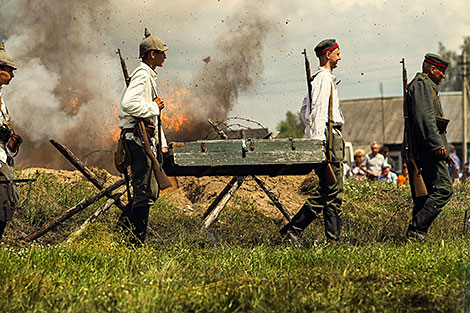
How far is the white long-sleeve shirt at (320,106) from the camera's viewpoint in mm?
6691

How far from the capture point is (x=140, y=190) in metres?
6.16

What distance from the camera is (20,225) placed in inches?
292

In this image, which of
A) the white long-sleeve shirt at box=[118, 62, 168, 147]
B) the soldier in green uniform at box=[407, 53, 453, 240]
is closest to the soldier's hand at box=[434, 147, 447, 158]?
the soldier in green uniform at box=[407, 53, 453, 240]

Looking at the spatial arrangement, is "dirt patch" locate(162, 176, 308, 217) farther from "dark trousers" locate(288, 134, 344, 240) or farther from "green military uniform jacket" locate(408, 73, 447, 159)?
"green military uniform jacket" locate(408, 73, 447, 159)

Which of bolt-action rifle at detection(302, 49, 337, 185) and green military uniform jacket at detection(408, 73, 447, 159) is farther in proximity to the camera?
green military uniform jacket at detection(408, 73, 447, 159)

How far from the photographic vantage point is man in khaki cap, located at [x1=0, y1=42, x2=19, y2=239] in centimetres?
599

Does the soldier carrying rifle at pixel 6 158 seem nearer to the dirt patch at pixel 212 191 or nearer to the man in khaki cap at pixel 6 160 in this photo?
the man in khaki cap at pixel 6 160

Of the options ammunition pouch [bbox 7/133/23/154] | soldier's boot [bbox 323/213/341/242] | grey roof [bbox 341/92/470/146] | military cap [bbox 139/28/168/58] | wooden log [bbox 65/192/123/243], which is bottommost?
grey roof [bbox 341/92/470/146]

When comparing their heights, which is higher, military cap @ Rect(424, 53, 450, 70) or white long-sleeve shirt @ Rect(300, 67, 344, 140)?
military cap @ Rect(424, 53, 450, 70)

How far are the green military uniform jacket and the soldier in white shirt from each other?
86 centimetres

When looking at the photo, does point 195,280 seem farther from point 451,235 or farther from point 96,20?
point 96,20

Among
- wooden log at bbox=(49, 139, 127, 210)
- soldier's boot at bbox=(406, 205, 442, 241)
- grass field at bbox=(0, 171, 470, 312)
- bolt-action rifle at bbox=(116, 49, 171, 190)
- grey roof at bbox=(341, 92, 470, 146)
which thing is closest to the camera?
grass field at bbox=(0, 171, 470, 312)

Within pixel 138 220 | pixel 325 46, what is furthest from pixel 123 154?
pixel 325 46

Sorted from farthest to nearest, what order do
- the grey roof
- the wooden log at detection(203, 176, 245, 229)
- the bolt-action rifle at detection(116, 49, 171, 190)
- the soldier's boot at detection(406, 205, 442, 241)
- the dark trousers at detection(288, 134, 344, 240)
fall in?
the grey roof → the wooden log at detection(203, 176, 245, 229) → the soldier's boot at detection(406, 205, 442, 241) → the dark trousers at detection(288, 134, 344, 240) → the bolt-action rifle at detection(116, 49, 171, 190)
